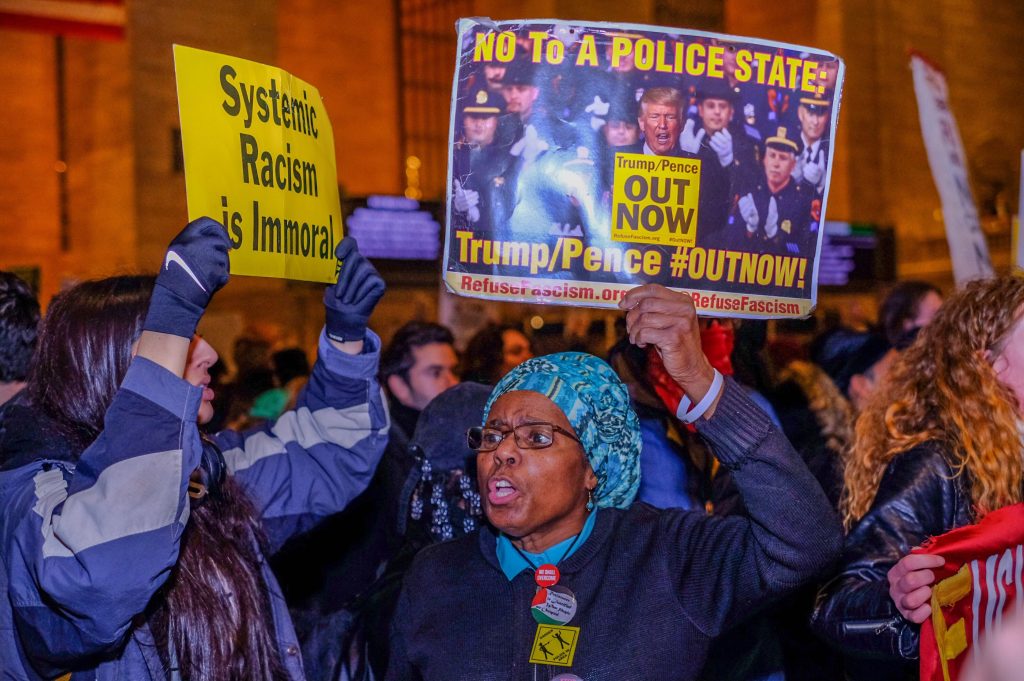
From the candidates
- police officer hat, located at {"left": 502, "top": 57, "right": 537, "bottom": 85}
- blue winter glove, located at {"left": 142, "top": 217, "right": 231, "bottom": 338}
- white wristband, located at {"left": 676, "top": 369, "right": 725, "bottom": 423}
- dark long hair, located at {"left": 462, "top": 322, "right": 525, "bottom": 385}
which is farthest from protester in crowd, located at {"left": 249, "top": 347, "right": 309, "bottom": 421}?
white wristband, located at {"left": 676, "top": 369, "right": 725, "bottom": 423}

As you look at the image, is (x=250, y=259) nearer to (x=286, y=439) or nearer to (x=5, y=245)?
(x=286, y=439)

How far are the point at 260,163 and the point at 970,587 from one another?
6.70 feet

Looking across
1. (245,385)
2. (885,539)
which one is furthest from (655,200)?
(245,385)

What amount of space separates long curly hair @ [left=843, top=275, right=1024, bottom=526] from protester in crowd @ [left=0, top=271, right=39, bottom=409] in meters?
2.56

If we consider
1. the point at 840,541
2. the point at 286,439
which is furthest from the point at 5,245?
the point at 840,541

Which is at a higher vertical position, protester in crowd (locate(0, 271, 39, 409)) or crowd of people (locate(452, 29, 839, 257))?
crowd of people (locate(452, 29, 839, 257))

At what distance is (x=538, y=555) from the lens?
2912 millimetres

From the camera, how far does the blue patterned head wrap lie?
2.91 m

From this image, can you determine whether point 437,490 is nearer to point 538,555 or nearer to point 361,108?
point 538,555

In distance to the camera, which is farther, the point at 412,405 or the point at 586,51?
the point at 412,405

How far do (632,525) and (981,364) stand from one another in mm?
1116

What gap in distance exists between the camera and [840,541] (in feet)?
8.53

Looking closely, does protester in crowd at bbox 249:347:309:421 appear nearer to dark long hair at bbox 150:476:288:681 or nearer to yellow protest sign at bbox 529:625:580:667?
dark long hair at bbox 150:476:288:681

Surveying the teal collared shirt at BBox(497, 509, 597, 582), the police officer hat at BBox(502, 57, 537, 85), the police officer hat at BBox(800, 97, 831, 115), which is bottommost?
the teal collared shirt at BBox(497, 509, 597, 582)
